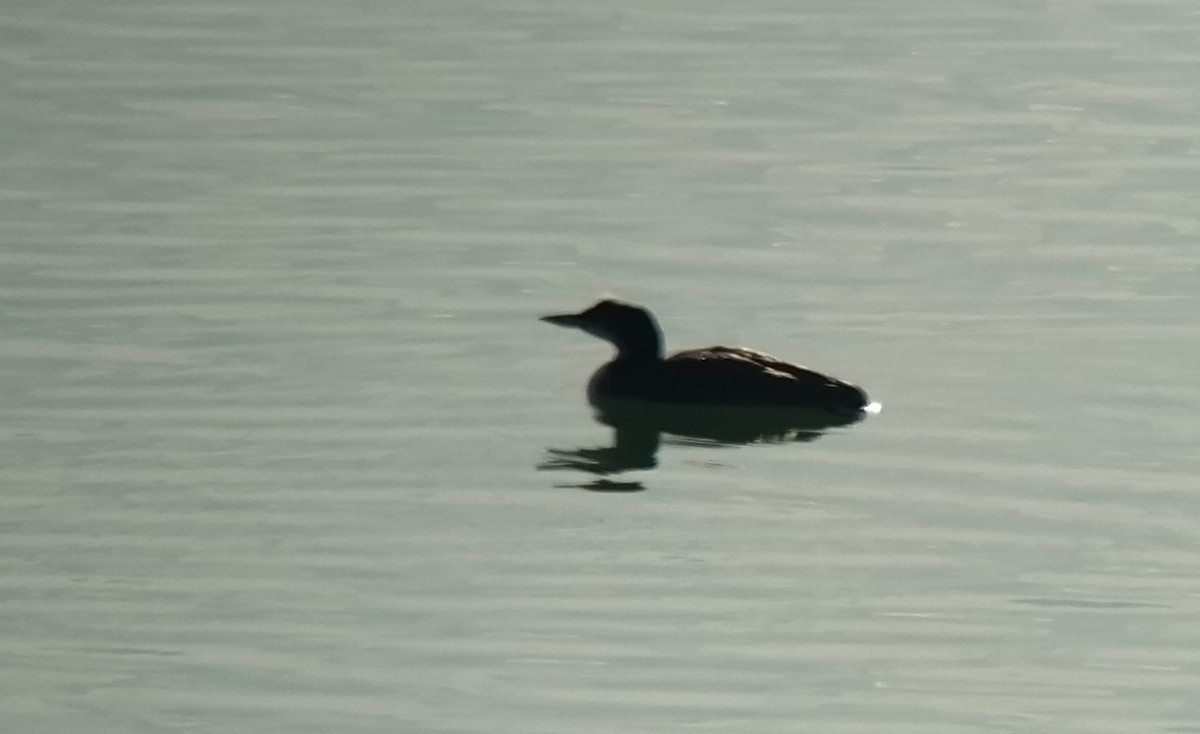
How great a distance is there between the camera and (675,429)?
45.4 ft

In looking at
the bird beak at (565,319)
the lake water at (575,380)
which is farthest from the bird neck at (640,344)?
the lake water at (575,380)

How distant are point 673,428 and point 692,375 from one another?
0.32 m

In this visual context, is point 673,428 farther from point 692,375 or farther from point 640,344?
point 640,344

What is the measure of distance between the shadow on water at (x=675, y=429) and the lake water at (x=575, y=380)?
0.52ft

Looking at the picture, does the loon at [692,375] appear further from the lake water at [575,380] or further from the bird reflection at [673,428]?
the lake water at [575,380]

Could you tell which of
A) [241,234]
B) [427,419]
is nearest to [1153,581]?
[427,419]

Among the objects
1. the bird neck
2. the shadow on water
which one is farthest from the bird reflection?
the bird neck

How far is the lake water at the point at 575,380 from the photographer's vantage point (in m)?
9.78

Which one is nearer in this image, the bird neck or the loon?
the loon

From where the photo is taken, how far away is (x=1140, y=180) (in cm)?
1912

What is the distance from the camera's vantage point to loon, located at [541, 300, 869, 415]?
13586 millimetres

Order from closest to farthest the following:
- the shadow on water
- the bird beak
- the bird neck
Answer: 1. the shadow on water
2. the bird neck
3. the bird beak

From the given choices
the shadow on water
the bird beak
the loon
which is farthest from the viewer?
the bird beak

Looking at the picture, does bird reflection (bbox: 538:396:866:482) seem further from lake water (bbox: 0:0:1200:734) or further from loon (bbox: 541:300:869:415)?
lake water (bbox: 0:0:1200:734)
